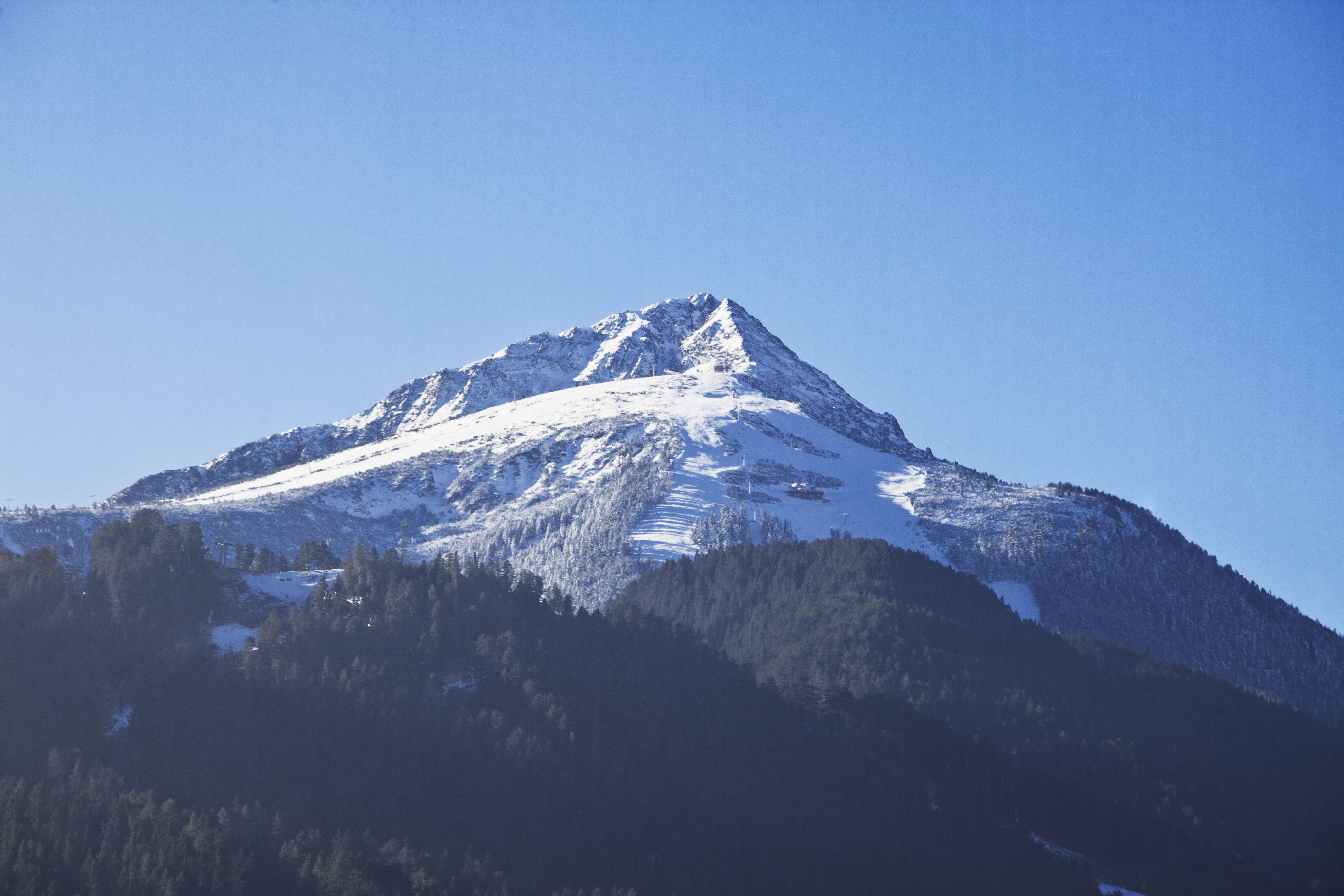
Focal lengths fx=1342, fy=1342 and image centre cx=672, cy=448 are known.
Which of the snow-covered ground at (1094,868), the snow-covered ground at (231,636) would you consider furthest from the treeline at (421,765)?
the snow-covered ground at (1094,868)

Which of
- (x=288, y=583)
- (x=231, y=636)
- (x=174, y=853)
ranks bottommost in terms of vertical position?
(x=174, y=853)

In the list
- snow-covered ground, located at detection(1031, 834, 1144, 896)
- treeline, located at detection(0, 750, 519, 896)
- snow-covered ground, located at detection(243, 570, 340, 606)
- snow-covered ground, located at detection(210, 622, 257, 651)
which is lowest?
treeline, located at detection(0, 750, 519, 896)

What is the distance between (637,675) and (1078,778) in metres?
62.8

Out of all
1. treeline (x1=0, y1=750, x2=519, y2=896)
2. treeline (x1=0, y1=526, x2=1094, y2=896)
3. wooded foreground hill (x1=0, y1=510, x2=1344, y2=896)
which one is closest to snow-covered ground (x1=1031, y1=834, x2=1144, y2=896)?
wooded foreground hill (x1=0, y1=510, x2=1344, y2=896)

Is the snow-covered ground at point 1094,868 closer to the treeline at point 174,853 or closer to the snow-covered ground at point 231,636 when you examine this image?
the treeline at point 174,853

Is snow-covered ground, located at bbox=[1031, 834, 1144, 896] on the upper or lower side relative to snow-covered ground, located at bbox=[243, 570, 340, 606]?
lower

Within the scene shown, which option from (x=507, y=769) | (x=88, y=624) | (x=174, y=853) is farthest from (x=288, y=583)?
(x=174, y=853)

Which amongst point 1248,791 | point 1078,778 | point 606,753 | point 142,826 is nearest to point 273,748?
point 142,826

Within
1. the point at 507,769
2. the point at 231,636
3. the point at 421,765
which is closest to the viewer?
the point at 421,765

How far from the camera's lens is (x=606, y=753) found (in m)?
166

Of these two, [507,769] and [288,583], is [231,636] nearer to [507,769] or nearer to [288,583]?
[288,583]

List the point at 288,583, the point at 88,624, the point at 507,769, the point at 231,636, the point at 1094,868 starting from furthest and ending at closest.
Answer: the point at 288,583, the point at 231,636, the point at 88,624, the point at 1094,868, the point at 507,769

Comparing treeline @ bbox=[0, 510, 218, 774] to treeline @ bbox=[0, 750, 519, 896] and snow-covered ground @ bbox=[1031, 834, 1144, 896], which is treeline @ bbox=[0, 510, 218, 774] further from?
snow-covered ground @ bbox=[1031, 834, 1144, 896]

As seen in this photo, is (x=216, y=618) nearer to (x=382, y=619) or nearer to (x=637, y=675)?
(x=382, y=619)
